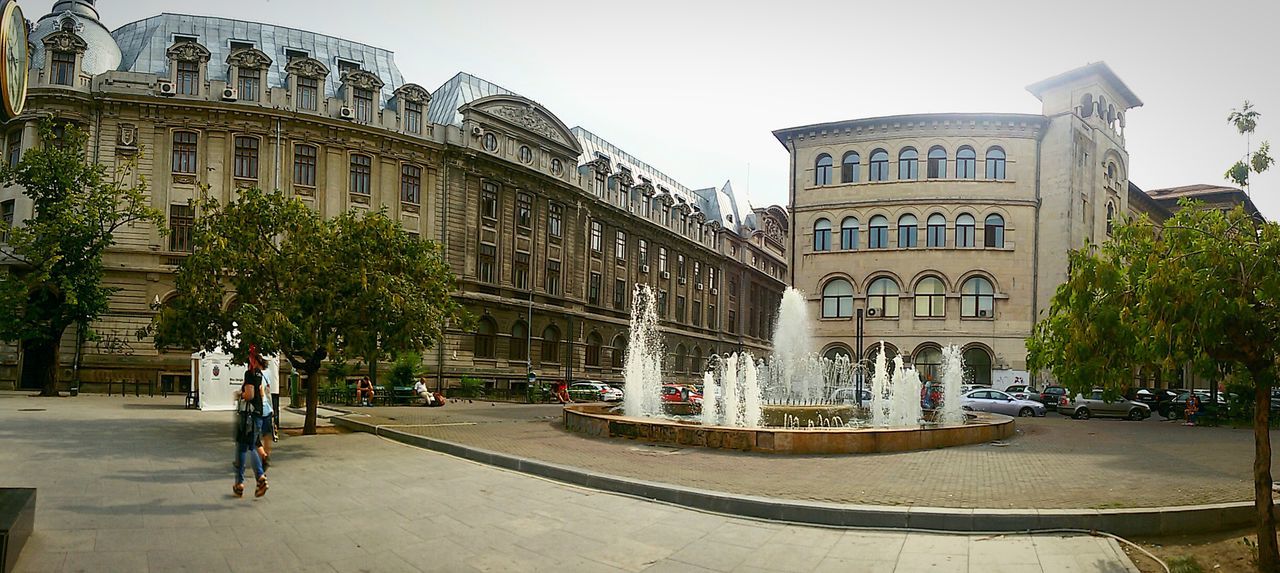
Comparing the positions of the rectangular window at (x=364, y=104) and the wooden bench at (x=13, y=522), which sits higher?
the rectangular window at (x=364, y=104)

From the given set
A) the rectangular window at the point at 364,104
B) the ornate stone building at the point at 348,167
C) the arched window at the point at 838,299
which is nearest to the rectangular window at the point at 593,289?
the ornate stone building at the point at 348,167

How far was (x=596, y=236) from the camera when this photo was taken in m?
56.9

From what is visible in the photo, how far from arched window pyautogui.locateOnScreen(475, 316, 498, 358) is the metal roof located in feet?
46.1

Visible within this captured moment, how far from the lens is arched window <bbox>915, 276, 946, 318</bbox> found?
42500 millimetres

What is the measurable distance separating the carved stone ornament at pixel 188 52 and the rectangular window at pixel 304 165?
228 inches

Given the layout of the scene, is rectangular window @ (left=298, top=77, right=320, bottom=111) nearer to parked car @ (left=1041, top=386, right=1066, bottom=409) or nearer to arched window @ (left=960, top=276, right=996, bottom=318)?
arched window @ (left=960, top=276, right=996, bottom=318)

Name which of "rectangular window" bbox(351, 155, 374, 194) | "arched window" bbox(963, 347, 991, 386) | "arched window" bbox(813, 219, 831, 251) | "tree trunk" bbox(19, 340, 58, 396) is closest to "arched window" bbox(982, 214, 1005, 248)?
"arched window" bbox(963, 347, 991, 386)

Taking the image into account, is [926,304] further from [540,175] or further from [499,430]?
[499,430]

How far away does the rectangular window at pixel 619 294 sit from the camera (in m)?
58.4

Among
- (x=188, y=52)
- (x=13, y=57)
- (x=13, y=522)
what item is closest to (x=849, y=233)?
(x=188, y=52)

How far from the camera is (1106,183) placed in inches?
1864

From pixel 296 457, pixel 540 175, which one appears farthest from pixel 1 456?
pixel 540 175

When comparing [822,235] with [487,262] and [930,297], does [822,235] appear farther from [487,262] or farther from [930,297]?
[487,262]

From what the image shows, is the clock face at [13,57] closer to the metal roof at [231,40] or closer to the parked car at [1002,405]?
the parked car at [1002,405]
